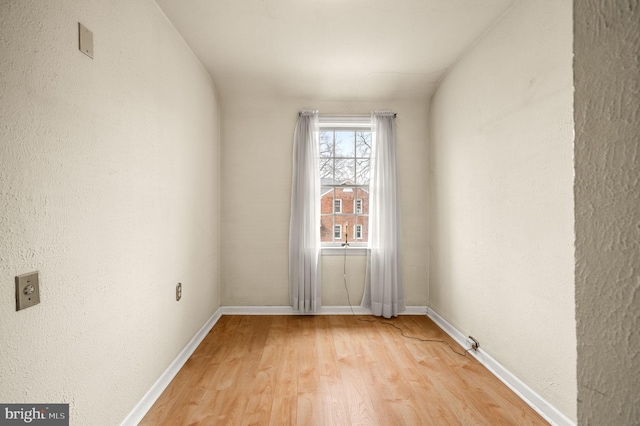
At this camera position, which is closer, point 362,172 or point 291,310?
point 291,310

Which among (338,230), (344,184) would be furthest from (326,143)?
(338,230)

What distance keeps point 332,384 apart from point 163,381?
1.14 metres

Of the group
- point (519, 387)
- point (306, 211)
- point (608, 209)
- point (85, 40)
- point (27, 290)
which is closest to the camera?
point (608, 209)

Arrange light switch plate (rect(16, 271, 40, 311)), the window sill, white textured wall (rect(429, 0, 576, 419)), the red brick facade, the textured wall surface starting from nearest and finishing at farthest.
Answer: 1. the textured wall surface
2. light switch plate (rect(16, 271, 40, 311))
3. white textured wall (rect(429, 0, 576, 419))
4. the window sill
5. the red brick facade

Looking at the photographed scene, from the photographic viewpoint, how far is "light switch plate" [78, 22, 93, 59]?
1.36 meters

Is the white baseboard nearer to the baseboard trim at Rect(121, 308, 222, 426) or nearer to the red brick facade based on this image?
the baseboard trim at Rect(121, 308, 222, 426)

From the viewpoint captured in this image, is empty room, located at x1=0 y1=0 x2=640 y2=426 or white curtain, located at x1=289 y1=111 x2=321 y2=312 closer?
empty room, located at x1=0 y1=0 x2=640 y2=426

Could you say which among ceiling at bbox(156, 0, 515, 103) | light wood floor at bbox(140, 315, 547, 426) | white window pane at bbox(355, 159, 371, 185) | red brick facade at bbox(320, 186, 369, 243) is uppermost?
ceiling at bbox(156, 0, 515, 103)

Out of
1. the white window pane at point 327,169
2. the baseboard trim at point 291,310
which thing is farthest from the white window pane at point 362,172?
the baseboard trim at point 291,310

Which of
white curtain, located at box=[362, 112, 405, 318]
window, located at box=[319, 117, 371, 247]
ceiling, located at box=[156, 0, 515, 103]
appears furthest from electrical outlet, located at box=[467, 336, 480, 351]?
ceiling, located at box=[156, 0, 515, 103]

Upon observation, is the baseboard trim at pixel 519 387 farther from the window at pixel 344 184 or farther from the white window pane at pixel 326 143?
the white window pane at pixel 326 143

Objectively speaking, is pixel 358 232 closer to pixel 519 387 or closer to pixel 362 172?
pixel 362 172

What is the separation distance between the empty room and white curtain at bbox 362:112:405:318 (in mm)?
25

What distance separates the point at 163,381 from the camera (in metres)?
2.09
